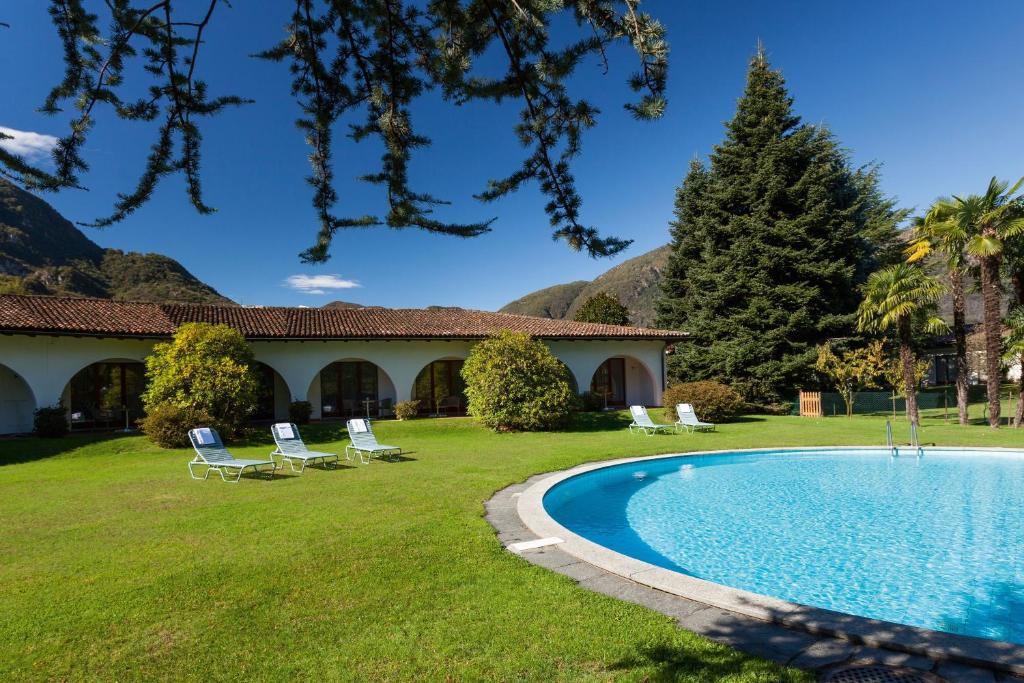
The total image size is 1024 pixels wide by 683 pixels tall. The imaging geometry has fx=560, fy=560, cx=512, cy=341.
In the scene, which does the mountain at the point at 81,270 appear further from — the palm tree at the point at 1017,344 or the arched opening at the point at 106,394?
the palm tree at the point at 1017,344

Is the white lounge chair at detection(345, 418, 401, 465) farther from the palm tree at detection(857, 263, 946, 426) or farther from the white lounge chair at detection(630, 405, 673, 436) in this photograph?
the palm tree at detection(857, 263, 946, 426)

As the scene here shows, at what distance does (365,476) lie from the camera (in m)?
11.0

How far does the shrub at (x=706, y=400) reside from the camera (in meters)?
20.7

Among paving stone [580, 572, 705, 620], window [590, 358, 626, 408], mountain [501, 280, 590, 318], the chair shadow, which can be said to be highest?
mountain [501, 280, 590, 318]

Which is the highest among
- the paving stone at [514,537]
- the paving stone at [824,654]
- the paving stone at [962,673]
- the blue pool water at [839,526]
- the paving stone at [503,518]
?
the paving stone at [962,673]

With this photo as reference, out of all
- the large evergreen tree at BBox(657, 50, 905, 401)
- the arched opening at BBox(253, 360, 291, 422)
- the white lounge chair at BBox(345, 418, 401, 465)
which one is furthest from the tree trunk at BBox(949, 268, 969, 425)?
the arched opening at BBox(253, 360, 291, 422)

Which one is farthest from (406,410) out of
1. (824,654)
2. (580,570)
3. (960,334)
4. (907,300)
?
(960,334)

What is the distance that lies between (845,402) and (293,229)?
2676 cm

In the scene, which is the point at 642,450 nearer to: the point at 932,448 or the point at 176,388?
A: the point at 932,448

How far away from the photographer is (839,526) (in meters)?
8.32

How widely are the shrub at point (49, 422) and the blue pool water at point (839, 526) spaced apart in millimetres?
16038

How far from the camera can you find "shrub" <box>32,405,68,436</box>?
16.7m

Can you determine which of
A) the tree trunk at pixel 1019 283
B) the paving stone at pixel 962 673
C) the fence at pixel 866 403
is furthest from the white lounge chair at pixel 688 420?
the paving stone at pixel 962 673

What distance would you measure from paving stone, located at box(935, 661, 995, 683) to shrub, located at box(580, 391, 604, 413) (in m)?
20.8
